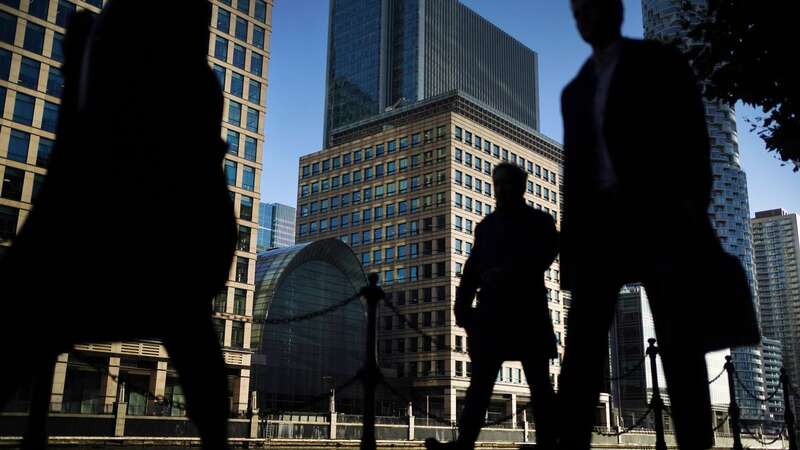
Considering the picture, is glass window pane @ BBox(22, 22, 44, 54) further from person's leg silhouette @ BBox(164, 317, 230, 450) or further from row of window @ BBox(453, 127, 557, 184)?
person's leg silhouette @ BBox(164, 317, 230, 450)

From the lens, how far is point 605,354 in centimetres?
294

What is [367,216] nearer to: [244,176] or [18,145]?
[244,176]

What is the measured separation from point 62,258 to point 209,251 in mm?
496

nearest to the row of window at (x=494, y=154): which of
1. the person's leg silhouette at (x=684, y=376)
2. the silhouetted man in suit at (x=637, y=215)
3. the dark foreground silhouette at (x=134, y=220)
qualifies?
the silhouetted man in suit at (x=637, y=215)

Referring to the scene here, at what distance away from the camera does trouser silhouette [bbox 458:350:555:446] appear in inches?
169

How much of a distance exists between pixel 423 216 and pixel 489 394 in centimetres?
7218

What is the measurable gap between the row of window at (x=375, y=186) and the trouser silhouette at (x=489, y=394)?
70.9 metres

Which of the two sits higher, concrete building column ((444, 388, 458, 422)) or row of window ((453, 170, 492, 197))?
row of window ((453, 170, 492, 197))

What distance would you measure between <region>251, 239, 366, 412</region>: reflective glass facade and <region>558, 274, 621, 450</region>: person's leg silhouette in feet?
187

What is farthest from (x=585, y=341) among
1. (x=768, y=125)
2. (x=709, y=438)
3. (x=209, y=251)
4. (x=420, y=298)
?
(x=420, y=298)

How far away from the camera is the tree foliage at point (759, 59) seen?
7305 mm

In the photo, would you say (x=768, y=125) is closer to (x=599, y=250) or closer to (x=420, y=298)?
(x=599, y=250)

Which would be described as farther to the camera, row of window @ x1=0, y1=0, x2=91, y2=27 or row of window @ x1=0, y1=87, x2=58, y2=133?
row of window @ x1=0, y1=0, x2=91, y2=27

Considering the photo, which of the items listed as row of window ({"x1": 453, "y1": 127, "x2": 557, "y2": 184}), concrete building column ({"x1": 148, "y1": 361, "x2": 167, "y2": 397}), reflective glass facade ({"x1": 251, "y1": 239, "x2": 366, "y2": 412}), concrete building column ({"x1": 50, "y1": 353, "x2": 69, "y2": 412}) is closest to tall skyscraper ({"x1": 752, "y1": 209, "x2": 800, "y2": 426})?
row of window ({"x1": 453, "y1": 127, "x2": 557, "y2": 184})
